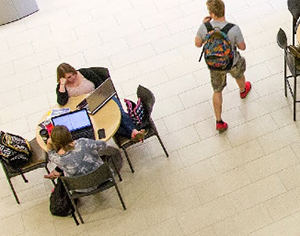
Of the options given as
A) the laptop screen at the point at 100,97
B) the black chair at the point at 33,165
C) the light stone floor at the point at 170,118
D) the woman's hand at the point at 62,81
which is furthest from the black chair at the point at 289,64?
the black chair at the point at 33,165

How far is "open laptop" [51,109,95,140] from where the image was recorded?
512cm

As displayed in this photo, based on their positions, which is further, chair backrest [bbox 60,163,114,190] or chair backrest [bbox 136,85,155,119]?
chair backrest [bbox 136,85,155,119]

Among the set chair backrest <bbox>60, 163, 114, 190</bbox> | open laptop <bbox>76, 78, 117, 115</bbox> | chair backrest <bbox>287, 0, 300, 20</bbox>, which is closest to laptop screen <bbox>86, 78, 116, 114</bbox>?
open laptop <bbox>76, 78, 117, 115</bbox>

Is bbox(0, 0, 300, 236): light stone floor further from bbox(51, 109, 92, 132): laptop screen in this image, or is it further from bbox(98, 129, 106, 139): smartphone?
bbox(51, 109, 92, 132): laptop screen

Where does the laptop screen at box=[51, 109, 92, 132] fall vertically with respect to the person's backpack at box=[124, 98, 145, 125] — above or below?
above

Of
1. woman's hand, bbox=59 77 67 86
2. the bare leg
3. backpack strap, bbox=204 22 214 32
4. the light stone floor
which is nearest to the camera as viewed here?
backpack strap, bbox=204 22 214 32

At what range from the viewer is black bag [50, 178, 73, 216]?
5.31m

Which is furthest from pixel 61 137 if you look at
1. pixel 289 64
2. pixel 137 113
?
pixel 289 64

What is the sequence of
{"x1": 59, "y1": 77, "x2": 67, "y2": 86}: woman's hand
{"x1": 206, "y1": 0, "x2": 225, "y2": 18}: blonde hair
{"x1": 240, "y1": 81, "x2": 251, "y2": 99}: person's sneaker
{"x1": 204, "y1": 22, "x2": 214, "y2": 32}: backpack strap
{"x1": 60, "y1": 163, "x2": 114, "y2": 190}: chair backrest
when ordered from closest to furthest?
{"x1": 60, "y1": 163, "x2": 114, "y2": 190}: chair backrest → {"x1": 206, "y1": 0, "x2": 225, "y2": 18}: blonde hair → {"x1": 204, "y1": 22, "x2": 214, "y2": 32}: backpack strap → {"x1": 59, "y1": 77, "x2": 67, "y2": 86}: woman's hand → {"x1": 240, "y1": 81, "x2": 251, "y2": 99}: person's sneaker

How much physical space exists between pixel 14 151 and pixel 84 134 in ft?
2.42

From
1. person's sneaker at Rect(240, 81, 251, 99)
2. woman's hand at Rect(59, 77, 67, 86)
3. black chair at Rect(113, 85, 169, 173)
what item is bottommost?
person's sneaker at Rect(240, 81, 251, 99)

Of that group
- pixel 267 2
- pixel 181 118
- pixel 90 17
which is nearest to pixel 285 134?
pixel 181 118

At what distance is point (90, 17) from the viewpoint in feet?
25.0

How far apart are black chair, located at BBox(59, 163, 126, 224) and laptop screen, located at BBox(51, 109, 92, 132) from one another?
0.50 metres
